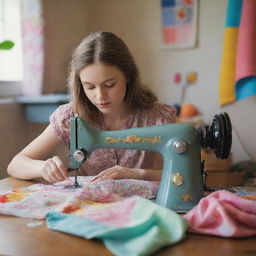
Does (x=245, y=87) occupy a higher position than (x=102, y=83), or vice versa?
(x=102, y=83)

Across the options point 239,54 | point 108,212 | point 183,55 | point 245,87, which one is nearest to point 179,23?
point 183,55

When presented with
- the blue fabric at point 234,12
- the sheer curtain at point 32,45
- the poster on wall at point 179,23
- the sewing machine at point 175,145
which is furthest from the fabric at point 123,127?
the poster on wall at point 179,23

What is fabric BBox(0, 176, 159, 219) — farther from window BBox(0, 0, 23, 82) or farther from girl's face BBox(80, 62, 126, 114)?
window BBox(0, 0, 23, 82)

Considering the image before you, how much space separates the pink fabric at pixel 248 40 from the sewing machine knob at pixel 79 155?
179cm

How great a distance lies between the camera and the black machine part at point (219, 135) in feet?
3.28

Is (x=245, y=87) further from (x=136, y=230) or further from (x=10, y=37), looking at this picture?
(x=136, y=230)

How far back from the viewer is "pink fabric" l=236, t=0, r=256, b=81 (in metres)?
2.52

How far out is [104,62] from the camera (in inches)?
48.7

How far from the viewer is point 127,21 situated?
3088 mm

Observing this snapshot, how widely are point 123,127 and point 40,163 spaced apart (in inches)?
14.1

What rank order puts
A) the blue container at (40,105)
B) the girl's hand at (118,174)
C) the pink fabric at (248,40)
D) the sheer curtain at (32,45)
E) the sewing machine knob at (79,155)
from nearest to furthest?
1. the sewing machine knob at (79,155)
2. the girl's hand at (118,174)
3. the blue container at (40,105)
4. the sheer curtain at (32,45)
5. the pink fabric at (248,40)

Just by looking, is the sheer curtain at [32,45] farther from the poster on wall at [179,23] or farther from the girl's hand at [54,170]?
the girl's hand at [54,170]

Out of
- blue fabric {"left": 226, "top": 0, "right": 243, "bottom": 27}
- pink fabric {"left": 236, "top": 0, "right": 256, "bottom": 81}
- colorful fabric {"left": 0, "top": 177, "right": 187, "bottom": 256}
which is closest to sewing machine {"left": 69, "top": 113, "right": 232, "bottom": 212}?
colorful fabric {"left": 0, "top": 177, "right": 187, "bottom": 256}

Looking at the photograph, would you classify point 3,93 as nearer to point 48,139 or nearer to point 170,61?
point 48,139
